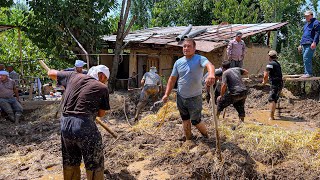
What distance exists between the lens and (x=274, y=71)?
8109 millimetres

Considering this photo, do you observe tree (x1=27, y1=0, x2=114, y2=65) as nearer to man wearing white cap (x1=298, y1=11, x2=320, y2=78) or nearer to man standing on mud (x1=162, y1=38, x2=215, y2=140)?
man wearing white cap (x1=298, y1=11, x2=320, y2=78)

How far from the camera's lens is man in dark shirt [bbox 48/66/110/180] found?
3.95 metres

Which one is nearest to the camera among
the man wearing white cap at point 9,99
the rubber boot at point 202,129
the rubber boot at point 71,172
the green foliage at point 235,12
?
the rubber boot at point 71,172

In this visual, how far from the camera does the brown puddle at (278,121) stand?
324 inches

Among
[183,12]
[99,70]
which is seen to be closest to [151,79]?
[99,70]

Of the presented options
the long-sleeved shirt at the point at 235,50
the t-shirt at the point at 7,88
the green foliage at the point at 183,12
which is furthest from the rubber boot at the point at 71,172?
the green foliage at the point at 183,12

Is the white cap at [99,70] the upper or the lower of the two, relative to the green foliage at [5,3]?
lower

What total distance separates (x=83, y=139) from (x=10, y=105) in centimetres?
631

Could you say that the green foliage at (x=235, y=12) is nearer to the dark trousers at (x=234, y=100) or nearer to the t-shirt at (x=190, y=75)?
the dark trousers at (x=234, y=100)

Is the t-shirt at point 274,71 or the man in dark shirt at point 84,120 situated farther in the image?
the t-shirt at point 274,71

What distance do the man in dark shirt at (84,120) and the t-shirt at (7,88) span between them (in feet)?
18.9

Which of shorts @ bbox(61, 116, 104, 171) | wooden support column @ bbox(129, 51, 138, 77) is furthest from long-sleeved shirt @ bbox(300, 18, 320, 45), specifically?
wooden support column @ bbox(129, 51, 138, 77)

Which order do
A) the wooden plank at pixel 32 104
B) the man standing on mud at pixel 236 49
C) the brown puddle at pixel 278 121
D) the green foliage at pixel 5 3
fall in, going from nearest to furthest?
the brown puddle at pixel 278 121
the green foliage at pixel 5 3
the man standing on mud at pixel 236 49
the wooden plank at pixel 32 104

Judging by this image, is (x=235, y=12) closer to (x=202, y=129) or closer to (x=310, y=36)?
(x=310, y=36)
